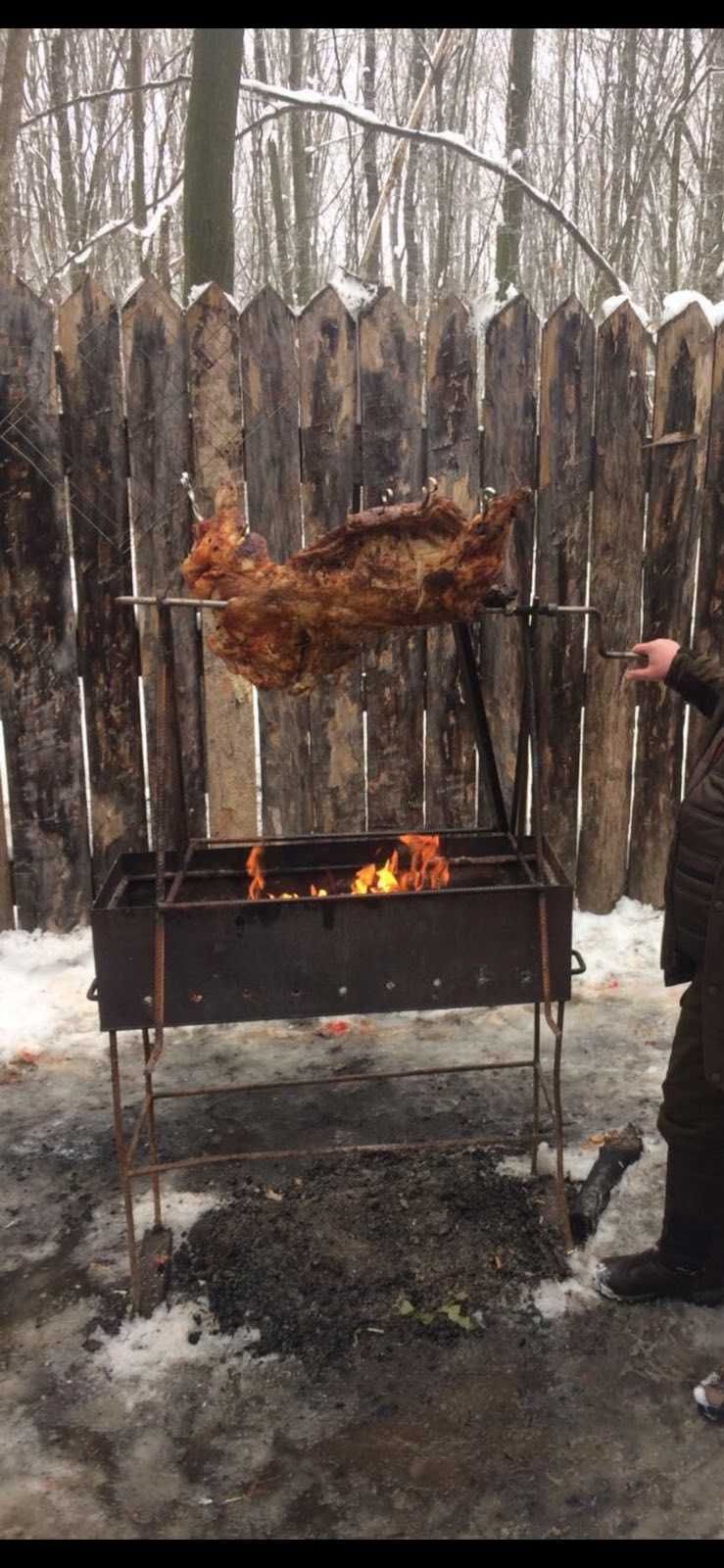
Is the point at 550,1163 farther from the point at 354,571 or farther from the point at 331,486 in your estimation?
the point at 331,486

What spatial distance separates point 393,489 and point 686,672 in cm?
224

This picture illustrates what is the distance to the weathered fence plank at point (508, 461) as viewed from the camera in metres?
4.87

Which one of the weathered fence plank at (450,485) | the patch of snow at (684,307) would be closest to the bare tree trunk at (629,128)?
the patch of snow at (684,307)

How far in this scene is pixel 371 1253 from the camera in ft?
10.9

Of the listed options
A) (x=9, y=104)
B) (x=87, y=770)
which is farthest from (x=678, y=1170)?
(x=9, y=104)

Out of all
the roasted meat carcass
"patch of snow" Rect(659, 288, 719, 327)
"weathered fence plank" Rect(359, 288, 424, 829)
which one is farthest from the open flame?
"patch of snow" Rect(659, 288, 719, 327)

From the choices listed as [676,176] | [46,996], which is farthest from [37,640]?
[676,176]

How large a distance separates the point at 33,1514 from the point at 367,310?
4.59 m

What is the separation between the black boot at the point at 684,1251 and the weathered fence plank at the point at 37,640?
324 centimetres

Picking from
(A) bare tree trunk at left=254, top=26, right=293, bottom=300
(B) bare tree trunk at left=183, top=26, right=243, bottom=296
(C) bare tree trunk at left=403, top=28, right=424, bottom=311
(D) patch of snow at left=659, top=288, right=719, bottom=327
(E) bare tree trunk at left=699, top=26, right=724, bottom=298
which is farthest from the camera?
(C) bare tree trunk at left=403, top=28, right=424, bottom=311

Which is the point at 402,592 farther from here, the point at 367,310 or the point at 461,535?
the point at 367,310

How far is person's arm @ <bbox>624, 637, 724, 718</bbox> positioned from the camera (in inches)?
123

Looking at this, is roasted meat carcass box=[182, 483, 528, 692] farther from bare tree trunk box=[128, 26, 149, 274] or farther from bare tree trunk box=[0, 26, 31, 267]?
bare tree trunk box=[128, 26, 149, 274]

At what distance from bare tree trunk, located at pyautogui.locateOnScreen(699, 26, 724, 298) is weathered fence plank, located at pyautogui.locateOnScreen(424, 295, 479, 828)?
13.0 meters
